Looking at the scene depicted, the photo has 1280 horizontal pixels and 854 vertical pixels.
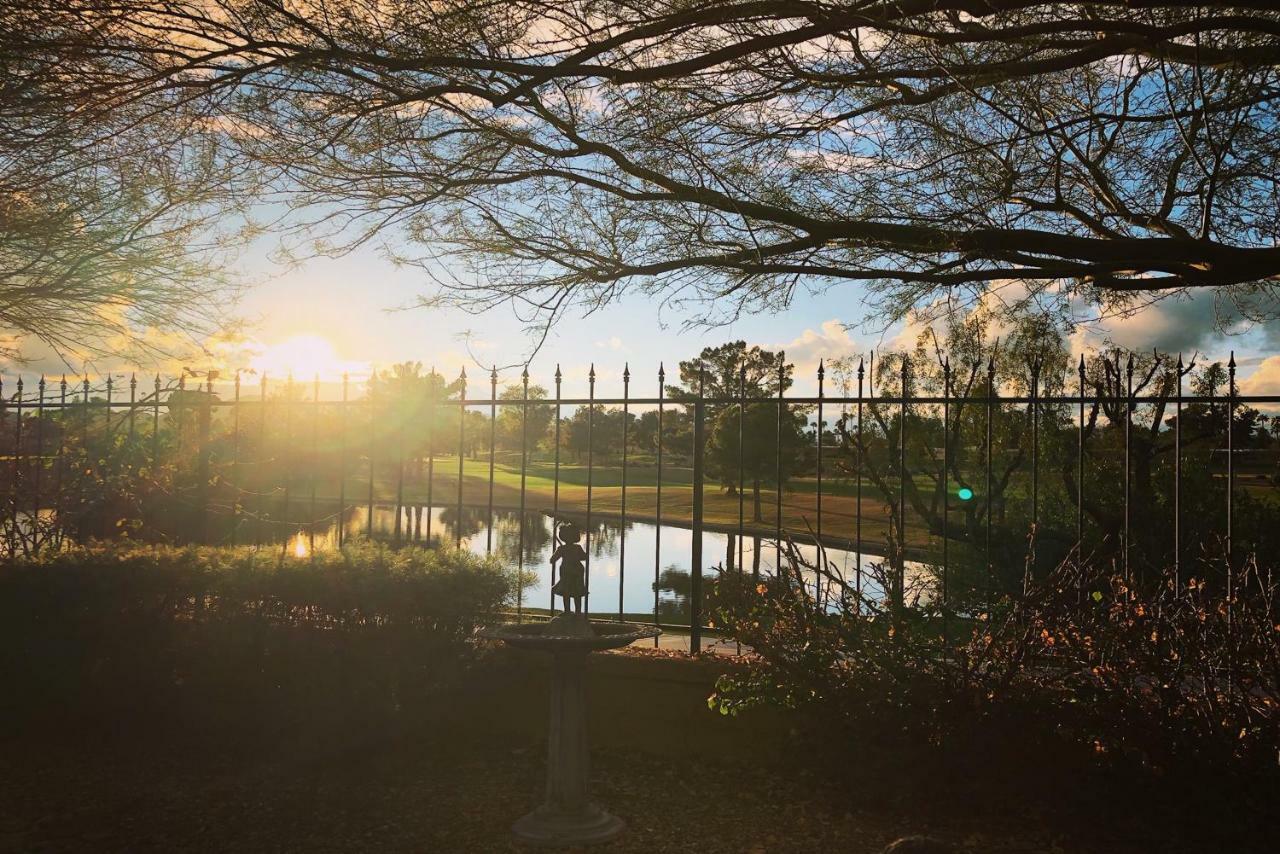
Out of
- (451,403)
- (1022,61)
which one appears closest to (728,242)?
(1022,61)

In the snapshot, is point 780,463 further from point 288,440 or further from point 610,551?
point 610,551

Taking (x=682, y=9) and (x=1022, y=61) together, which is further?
(x=1022, y=61)

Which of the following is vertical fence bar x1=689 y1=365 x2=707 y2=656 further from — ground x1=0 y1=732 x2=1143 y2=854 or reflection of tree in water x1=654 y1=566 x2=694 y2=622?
reflection of tree in water x1=654 y1=566 x2=694 y2=622

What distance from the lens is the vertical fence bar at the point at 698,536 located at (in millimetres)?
6434

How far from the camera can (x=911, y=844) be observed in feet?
10.5

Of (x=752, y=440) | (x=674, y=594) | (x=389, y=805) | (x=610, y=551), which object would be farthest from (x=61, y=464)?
(x=752, y=440)

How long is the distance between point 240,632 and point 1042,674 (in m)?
4.79

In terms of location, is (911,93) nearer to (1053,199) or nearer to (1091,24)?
(1091,24)

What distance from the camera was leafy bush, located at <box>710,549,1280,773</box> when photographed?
14.9 ft

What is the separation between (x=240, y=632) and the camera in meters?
6.39

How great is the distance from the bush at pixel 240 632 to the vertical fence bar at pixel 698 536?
121cm

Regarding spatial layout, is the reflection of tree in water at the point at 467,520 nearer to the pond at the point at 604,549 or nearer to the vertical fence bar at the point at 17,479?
the pond at the point at 604,549

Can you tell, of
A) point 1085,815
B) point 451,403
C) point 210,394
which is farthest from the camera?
point 210,394

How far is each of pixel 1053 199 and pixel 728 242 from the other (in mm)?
2384
